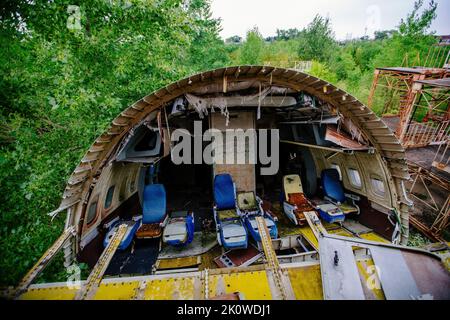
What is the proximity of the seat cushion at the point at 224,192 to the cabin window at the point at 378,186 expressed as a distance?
505cm

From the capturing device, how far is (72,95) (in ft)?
19.8

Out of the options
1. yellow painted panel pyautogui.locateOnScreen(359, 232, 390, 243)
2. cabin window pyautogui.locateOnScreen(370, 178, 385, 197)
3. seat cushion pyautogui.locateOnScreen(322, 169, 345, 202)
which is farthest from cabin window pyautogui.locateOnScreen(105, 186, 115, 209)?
cabin window pyautogui.locateOnScreen(370, 178, 385, 197)

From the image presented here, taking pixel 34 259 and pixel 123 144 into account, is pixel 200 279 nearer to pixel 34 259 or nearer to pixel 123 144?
pixel 123 144

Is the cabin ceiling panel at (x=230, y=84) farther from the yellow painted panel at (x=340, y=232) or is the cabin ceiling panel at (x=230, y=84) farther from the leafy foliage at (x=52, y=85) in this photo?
the yellow painted panel at (x=340, y=232)

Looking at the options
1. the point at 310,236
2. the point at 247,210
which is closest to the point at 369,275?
the point at 310,236

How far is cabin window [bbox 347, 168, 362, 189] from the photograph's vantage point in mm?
8070

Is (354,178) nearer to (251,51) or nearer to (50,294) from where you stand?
(50,294)

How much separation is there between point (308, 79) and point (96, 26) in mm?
6958

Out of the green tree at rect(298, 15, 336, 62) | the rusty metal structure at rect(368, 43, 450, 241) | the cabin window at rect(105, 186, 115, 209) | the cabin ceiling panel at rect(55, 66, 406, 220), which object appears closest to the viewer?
the cabin ceiling panel at rect(55, 66, 406, 220)

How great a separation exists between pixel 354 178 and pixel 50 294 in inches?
376

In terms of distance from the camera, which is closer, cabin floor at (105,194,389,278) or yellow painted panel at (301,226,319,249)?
cabin floor at (105,194,389,278)

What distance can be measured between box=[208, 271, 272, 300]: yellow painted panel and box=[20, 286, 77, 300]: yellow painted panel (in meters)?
2.32

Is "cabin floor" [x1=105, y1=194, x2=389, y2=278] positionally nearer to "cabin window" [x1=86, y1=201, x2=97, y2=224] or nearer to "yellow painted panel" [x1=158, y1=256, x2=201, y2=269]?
"yellow painted panel" [x1=158, y1=256, x2=201, y2=269]

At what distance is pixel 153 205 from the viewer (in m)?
7.68
